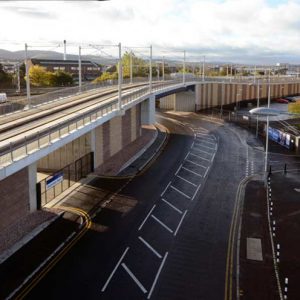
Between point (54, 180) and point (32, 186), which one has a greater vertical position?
point (32, 186)

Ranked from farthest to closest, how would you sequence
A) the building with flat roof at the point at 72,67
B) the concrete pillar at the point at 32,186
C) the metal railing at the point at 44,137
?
the building with flat roof at the point at 72,67, the concrete pillar at the point at 32,186, the metal railing at the point at 44,137

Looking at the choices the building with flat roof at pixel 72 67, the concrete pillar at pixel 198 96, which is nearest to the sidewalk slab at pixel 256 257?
the concrete pillar at pixel 198 96

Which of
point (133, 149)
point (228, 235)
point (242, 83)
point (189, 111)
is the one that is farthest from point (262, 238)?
point (242, 83)

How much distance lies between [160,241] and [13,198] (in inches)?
410

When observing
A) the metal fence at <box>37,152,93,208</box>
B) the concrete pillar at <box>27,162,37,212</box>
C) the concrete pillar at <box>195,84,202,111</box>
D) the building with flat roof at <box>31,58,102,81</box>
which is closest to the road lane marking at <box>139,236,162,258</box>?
the concrete pillar at <box>27,162,37,212</box>

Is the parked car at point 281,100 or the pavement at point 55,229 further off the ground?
the parked car at point 281,100

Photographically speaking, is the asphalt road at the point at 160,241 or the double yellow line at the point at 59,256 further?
the asphalt road at the point at 160,241

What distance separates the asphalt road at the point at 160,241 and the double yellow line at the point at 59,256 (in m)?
0.33

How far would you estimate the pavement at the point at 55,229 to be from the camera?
2334 cm

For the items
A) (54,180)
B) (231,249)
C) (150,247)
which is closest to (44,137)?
(54,180)

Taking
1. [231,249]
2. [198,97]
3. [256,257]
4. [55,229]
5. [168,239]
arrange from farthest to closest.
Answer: [198,97], [55,229], [168,239], [231,249], [256,257]

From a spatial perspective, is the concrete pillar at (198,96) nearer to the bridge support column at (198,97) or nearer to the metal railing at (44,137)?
the bridge support column at (198,97)

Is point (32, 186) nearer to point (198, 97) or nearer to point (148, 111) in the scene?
point (148, 111)

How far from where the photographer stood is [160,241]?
92.0 feet
